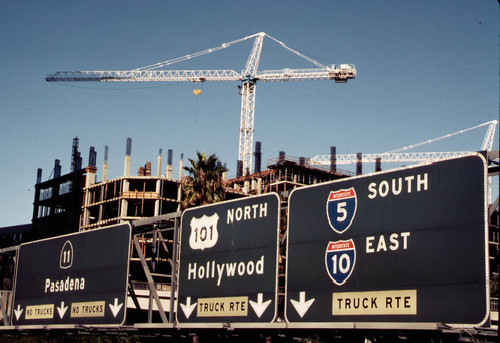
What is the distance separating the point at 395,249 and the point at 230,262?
602 centimetres

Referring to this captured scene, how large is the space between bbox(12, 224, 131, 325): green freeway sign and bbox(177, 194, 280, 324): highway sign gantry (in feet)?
10.1

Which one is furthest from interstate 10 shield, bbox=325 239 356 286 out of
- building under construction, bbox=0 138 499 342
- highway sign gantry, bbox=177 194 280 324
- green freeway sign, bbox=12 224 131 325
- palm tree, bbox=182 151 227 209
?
building under construction, bbox=0 138 499 342

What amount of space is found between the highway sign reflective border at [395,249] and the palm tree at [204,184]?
140 feet

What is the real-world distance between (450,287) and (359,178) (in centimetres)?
354

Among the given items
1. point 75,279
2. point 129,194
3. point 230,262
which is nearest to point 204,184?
point 75,279

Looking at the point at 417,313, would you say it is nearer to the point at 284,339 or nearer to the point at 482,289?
the point at 482,289

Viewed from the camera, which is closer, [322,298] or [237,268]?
[322,298]

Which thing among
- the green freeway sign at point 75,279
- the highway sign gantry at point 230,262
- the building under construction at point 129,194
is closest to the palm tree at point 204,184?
the green freeway sign at point 75,279

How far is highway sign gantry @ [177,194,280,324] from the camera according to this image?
18688 mm

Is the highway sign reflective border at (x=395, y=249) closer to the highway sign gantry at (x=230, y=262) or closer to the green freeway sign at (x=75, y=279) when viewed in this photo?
the highway sign gantry at (x=230, y=262)

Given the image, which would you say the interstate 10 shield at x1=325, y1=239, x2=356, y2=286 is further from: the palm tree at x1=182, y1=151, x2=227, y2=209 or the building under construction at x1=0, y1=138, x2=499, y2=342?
the building under construction at x1=0, y1=138, x2=499, y2=342

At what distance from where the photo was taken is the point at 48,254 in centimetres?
2853

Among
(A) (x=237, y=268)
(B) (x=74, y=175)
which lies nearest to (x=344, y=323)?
(A) (x=237, y=268)

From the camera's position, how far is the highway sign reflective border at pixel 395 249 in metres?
13.9
